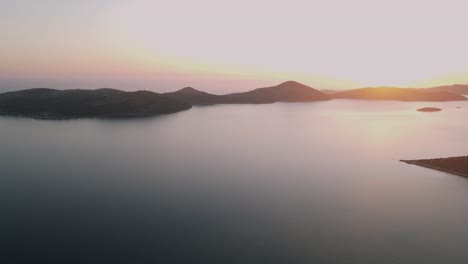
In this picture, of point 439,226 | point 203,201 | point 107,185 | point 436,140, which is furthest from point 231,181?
point 436,140

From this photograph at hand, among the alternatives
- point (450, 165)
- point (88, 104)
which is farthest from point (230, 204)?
point (88, 104)

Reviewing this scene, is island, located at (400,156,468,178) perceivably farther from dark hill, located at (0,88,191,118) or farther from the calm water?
dark hill, located at (0,88,191,118)

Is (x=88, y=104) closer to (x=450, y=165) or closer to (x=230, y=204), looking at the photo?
(x=230, y=204)

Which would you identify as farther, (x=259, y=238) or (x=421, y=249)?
(x=259, y=238)

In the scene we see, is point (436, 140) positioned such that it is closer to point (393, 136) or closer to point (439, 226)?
point (393, 136)

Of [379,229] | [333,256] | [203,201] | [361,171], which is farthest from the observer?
[361,171]

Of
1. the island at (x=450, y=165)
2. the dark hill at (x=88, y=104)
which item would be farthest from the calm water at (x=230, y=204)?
the dark hill at (x=88, y=104)

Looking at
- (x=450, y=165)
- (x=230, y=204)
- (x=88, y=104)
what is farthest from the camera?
(x=88, y=104)

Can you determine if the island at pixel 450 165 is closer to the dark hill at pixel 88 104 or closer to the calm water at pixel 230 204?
the calm water at pixel 230 204
